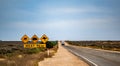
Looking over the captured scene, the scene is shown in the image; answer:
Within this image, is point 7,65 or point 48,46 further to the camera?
point 48,46

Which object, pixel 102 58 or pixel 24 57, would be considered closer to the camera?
pixel 24 57

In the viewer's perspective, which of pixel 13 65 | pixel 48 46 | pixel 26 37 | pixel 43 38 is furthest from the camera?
pixel 48 46

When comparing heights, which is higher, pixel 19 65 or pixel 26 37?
pixel 26 37

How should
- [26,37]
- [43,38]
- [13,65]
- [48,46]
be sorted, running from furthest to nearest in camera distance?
[48,46] → [43,38] → [26,37] → [13,65]

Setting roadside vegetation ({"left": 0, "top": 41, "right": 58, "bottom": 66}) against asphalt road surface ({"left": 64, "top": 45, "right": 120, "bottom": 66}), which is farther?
asphalt road surface ({"left": 64, "top": 45, "right": 120, "bottom": 66})

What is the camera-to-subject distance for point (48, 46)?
5903cm

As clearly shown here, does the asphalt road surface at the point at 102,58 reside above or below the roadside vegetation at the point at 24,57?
below

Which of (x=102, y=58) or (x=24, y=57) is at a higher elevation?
(x=24, y=57)

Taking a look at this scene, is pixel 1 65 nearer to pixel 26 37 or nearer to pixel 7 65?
pixel 7 65

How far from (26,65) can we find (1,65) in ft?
5.58

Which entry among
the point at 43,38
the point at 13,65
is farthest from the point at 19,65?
the point at 43,38

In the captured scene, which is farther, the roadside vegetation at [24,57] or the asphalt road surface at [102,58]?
the asphalt road surface at [102,58]

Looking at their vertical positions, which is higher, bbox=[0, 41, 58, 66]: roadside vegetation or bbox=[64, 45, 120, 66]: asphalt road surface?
bbox=[0, 41, 58, 66]: roadside vegetation

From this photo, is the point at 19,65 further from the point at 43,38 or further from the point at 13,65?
the point at 43,38
